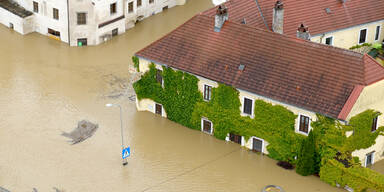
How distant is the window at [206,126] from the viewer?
7862cm

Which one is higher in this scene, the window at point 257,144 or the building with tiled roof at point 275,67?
the building with tiled roof at point 275,67

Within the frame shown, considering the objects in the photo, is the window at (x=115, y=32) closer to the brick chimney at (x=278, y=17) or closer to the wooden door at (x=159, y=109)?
the wooden door at (x=159, y=109)

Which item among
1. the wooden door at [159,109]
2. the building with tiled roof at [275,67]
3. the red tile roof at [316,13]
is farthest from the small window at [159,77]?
the red tile roof at [316,13]

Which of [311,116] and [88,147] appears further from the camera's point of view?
[88,147]

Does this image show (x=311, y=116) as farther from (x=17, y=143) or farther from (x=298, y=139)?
(x=17, y=143)

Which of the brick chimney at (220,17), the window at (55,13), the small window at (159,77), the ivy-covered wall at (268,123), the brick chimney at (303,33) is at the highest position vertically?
the brick chimney at (220,17)

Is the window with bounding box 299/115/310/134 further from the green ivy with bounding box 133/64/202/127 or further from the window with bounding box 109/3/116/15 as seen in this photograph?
the window with bounding box 109/3/116/15

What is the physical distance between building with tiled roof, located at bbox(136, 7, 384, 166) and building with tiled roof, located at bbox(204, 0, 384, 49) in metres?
3.47

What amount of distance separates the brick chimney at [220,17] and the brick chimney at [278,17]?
220 inches

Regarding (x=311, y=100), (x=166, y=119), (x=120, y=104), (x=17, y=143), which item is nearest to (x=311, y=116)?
(x=311, y=100)

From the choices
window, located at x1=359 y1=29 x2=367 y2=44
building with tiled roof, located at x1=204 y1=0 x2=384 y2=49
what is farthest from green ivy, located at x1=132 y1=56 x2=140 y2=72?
window, located at x1=359 y1=29 x2=367 y2=44

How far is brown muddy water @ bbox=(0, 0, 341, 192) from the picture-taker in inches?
2842

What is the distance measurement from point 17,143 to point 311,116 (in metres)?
26.2

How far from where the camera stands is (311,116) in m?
71.2
